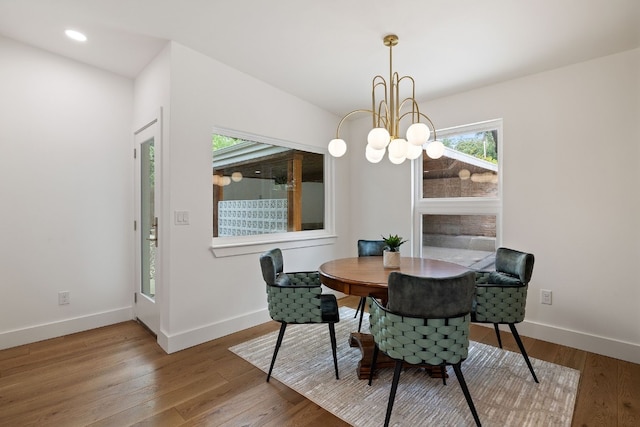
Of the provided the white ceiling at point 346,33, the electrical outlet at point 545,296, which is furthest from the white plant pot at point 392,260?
the white ceiling at point 346,33

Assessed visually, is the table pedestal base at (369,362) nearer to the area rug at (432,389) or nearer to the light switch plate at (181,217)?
the area rug at (432,389)

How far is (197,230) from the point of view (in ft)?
9.04

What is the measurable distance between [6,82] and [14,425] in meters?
2.69

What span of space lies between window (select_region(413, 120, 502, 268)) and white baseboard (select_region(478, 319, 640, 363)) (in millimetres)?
703

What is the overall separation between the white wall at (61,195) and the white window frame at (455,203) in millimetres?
3238

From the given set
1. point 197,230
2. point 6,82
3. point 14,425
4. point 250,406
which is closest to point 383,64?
point 197,230

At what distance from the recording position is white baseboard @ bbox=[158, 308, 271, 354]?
102 inches

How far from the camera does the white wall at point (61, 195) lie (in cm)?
271

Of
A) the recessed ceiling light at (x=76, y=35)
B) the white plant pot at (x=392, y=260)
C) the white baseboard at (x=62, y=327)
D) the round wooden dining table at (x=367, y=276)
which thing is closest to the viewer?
the round wooden dining table at (x=367, y=276)

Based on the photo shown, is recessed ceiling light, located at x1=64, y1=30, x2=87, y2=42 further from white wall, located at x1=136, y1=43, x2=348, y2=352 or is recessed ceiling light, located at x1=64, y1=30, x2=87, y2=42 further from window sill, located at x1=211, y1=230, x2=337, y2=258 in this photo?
window sill, located at x1=211, y1=230, x2=337, y2=258

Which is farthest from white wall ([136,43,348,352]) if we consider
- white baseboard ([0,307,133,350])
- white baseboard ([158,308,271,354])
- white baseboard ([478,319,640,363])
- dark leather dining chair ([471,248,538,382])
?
white baseboard ([478,319,640,363])

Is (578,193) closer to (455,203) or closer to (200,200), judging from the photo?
(455,203)

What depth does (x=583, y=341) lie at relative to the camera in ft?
8.59

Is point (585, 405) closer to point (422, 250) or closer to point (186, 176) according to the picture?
point (422, 250)
